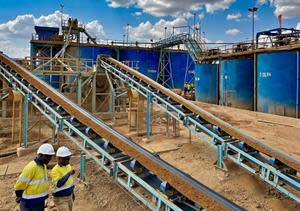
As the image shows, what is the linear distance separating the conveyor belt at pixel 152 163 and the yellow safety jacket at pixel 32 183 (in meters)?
1.86

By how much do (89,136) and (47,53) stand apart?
24100mm

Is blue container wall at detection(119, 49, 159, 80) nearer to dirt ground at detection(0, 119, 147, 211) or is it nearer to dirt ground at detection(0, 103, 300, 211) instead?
dirt ground at detection(0, 103, 300, 211)

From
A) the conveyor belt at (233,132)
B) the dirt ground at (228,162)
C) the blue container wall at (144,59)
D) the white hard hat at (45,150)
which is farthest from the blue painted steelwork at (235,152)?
the blue container wall at (144,59)

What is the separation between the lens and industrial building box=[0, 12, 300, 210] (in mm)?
5594

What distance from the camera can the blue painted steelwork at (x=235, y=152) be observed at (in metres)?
6.07

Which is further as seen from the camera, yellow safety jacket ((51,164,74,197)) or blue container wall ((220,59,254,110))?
blue container wall ((220,59,254,110))

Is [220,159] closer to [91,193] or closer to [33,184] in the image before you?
[91,193]

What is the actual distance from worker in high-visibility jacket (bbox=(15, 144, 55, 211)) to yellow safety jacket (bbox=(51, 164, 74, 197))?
1.04 ft

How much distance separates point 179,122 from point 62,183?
667 cm

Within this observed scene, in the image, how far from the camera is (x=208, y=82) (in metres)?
25.0

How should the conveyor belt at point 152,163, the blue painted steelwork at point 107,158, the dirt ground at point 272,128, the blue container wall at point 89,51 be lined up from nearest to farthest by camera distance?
1. the conveyor belt at point 152,163
2. the blue painted steelwork at point 107,158
3. the dirt ground at point 272,128
4. the blue container wall at point 89,51

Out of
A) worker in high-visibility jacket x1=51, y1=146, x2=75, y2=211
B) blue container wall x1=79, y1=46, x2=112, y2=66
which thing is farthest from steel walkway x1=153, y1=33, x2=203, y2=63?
worker in high-visibility jacket x1=51, y1=146, x2=75, y2=211

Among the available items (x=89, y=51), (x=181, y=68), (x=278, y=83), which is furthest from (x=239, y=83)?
(x=89, y=51)

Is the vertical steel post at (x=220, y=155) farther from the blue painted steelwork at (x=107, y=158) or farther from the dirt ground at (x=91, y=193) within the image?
the dirt ground at (x=91, y=193)
